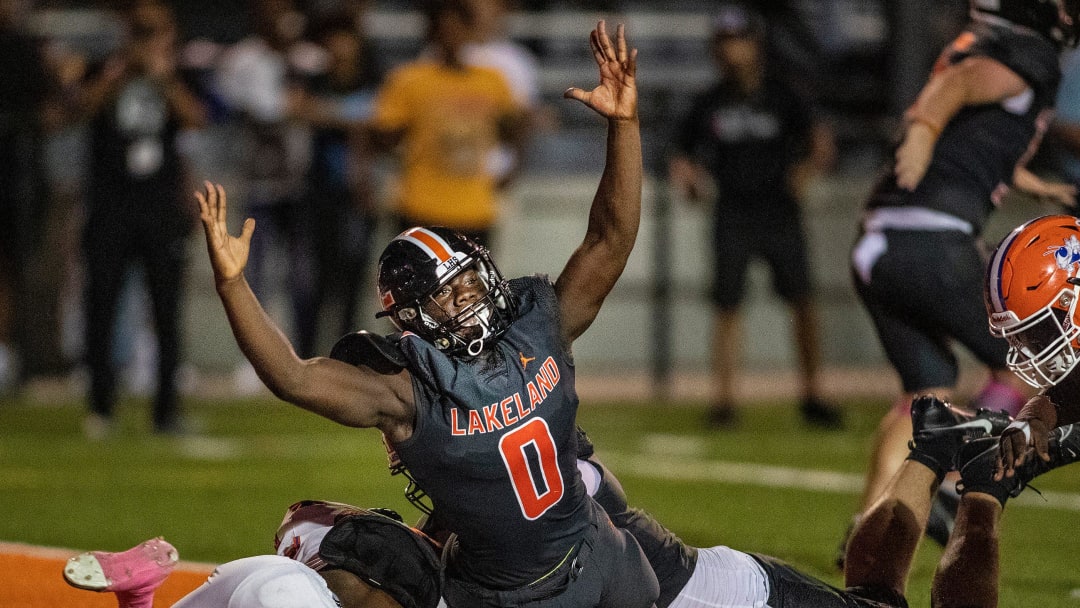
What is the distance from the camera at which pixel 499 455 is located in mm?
3914

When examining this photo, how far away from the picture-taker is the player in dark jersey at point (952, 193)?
5.54 m

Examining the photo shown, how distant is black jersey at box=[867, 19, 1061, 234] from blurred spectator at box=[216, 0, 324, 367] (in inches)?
260

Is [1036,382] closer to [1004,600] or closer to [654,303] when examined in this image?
[1004,600]

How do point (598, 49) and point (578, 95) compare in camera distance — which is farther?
point (598, 49)

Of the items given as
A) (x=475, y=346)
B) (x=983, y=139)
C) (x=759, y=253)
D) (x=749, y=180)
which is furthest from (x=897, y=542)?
(x=749, y=180)

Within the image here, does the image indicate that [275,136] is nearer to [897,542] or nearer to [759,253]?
[759,253]

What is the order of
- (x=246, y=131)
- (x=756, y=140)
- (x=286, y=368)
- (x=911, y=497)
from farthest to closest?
(x=246, y=131), (x=756, y=140), (x=911, y=497), (x=286, y=368)

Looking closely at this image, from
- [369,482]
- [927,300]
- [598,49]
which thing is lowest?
[369,482]

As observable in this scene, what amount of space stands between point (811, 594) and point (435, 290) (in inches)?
56.9

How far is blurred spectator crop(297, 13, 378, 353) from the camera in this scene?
11188mm

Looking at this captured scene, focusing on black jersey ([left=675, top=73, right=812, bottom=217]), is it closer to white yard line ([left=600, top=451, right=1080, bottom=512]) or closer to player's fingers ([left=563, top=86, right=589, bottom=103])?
white yard line ([left=600, top=451, right=1080, bottom=512])

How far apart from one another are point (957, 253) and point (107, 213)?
5991 millimetres

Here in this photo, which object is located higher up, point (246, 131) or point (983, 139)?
point (983, 139)

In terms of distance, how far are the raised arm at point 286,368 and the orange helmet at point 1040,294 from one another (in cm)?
188
